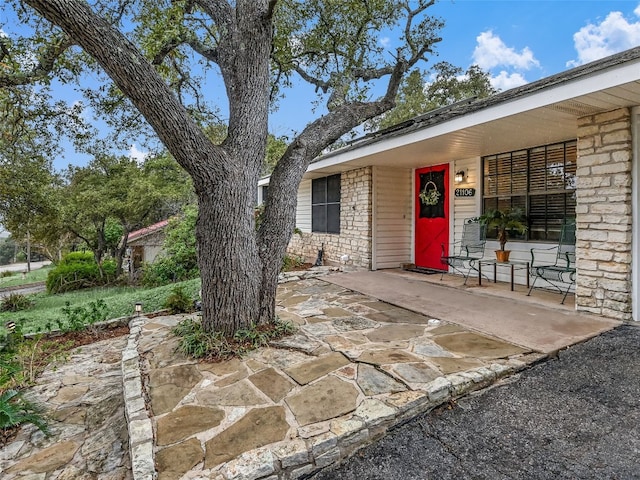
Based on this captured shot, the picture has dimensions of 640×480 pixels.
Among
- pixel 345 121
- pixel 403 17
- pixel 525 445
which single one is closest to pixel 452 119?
pixel 345 121

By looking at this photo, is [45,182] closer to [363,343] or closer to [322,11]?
[322,11]

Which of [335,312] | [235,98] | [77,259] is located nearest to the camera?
[235,98]

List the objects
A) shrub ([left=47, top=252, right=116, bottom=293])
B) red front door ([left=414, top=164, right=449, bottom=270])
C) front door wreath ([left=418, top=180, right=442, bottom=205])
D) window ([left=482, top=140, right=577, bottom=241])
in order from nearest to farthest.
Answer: window ([left=482, top=140, right=577, bottom=241])
red front door ([left=414, top=164, right=449, bottom=270])
front door wreath ([left=418, top=180, right=442, bottom=205])
shrub ([left=47, top=252, right=116, bottom=293])

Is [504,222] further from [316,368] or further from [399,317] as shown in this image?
[316,368]

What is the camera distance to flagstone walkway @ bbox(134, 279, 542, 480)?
1812 mm

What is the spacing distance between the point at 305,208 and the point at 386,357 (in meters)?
7.72

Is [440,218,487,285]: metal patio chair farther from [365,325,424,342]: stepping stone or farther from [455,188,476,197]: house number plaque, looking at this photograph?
[365,325,424,342]: stepping stone

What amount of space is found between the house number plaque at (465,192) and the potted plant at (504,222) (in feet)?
2.33

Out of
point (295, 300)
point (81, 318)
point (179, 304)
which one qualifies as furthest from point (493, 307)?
point (81, 318)

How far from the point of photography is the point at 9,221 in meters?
9.09

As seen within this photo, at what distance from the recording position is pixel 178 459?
5.85 ft

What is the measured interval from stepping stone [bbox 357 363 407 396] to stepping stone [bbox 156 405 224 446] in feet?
3.21

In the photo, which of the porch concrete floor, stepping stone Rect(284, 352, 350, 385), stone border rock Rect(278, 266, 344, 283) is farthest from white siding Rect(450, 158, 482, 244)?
stepping stone Rect(284, 352, 350, 385)

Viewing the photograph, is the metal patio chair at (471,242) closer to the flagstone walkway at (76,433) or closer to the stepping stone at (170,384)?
the stepping stone at (170,384)
